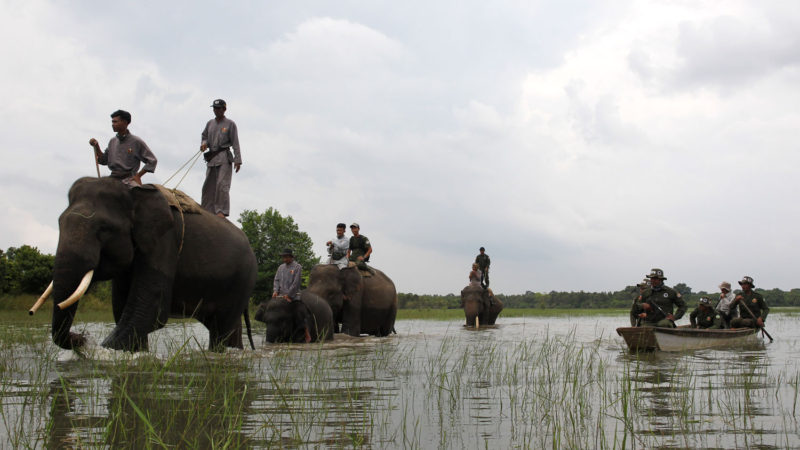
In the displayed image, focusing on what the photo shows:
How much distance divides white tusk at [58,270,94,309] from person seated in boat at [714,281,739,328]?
17.1 meters

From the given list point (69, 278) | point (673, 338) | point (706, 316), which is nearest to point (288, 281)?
point (69, 278)

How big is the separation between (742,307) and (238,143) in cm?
1479

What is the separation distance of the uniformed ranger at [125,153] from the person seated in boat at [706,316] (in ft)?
50.9

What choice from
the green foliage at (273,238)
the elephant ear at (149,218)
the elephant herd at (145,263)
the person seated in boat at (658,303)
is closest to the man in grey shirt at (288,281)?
the elephant herd at (145,263)

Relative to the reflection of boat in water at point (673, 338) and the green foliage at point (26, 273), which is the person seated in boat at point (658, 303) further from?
the green foliage at point (26, 273)

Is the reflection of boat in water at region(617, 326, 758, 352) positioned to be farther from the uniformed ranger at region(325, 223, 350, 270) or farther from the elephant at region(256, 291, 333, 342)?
the uniformed ranger at region(325, 223, 350, 270)

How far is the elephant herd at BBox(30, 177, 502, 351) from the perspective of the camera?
8.80 metres

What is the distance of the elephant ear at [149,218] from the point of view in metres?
9.52

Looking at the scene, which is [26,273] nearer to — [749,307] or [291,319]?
[291,319]

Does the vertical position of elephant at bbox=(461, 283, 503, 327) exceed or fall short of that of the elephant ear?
it falls short

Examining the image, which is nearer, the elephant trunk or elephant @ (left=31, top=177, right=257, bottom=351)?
the elephant trunk

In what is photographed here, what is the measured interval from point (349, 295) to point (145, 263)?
922cm

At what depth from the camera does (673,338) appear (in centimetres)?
1414

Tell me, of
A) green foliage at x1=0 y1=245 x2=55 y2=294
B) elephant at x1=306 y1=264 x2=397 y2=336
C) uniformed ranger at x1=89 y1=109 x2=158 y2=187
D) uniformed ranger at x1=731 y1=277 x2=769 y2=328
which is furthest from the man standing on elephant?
green foliage at x1=0 y1=245 x2=55 y2=294
